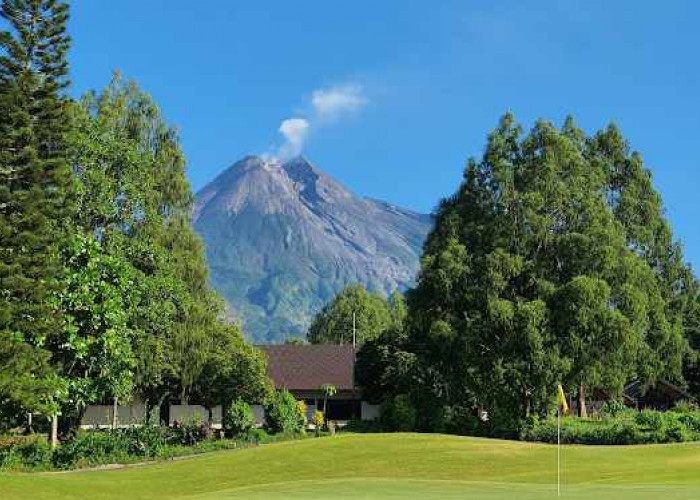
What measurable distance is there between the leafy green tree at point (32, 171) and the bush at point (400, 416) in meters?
24.5

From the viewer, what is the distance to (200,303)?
48375mm

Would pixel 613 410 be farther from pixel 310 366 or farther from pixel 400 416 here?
pixel 310 366

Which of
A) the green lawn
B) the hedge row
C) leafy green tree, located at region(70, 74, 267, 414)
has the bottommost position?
the green lawn

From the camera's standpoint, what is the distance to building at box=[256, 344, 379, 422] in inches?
3123

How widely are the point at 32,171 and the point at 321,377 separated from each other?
4772cm

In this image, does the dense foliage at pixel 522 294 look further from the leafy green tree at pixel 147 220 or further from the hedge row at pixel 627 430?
the leafy green tree at pixel 147 220

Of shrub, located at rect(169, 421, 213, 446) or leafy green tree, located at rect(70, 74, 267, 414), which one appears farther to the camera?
shrub, located at rect(169, 421, 213, 446)

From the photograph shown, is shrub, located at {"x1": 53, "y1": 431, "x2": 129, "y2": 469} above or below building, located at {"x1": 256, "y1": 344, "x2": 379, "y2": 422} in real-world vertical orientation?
below

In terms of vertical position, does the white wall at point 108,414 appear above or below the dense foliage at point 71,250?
below

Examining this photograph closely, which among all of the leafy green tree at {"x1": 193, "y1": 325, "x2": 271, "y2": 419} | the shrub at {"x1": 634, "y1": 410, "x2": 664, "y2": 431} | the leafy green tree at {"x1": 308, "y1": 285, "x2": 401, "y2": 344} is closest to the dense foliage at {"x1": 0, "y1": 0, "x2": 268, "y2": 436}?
the leafy green tree at {"x1": 193, "y1": 325, "x2": 271, "y2": 419}

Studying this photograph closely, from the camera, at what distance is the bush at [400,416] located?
177 ft

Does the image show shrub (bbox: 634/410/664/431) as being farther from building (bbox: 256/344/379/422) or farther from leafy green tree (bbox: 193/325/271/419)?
building (bbox: 256/344/379/422)

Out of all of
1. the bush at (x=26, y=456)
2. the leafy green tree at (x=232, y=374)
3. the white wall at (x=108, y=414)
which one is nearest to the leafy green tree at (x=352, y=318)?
the white wall at (x=108, y=414)

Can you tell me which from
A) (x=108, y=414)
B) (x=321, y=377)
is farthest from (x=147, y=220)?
(x=321, y=377)
